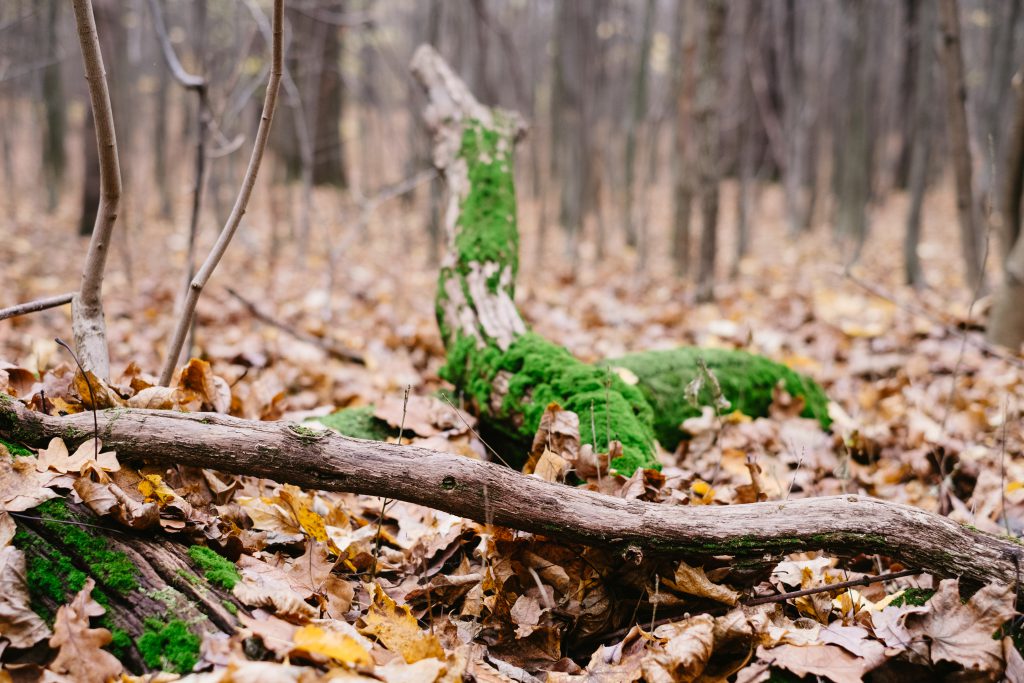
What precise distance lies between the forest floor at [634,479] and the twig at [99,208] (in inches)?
5.6

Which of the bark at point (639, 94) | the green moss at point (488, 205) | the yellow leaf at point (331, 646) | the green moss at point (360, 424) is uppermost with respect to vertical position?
the bark at point (639, 94)

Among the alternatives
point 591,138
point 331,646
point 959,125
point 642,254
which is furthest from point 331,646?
point 591,138

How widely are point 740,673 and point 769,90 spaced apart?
18481mm

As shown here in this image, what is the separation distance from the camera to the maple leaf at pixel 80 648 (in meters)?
1.35

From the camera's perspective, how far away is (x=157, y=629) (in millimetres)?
1461

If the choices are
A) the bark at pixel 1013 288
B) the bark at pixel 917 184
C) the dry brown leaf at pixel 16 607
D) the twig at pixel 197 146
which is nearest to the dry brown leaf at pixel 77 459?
the dry brown leaf at pixel 16 607

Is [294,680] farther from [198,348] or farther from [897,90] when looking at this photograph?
[897,90]

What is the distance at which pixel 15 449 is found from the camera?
167cm

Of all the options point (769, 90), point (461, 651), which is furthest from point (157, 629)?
point (769, 90)

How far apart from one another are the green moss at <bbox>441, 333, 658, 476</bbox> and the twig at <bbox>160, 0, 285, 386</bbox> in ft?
3.96

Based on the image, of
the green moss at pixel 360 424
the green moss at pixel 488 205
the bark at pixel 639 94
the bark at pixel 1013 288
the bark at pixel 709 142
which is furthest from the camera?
the bark at pixel 639 94

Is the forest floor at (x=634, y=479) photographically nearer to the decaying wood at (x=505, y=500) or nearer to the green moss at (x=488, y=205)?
the decaying wood at (x=505, y=500)

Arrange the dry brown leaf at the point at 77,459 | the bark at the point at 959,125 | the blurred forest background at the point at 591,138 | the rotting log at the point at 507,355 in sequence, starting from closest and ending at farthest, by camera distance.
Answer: the dry brown leaf at the point at 77,459 < the rotting log at the point at 507,355 < the bark at the point at 959,125 < the blurred forest background at the point at 591,138

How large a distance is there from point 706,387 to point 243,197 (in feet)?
7.30
